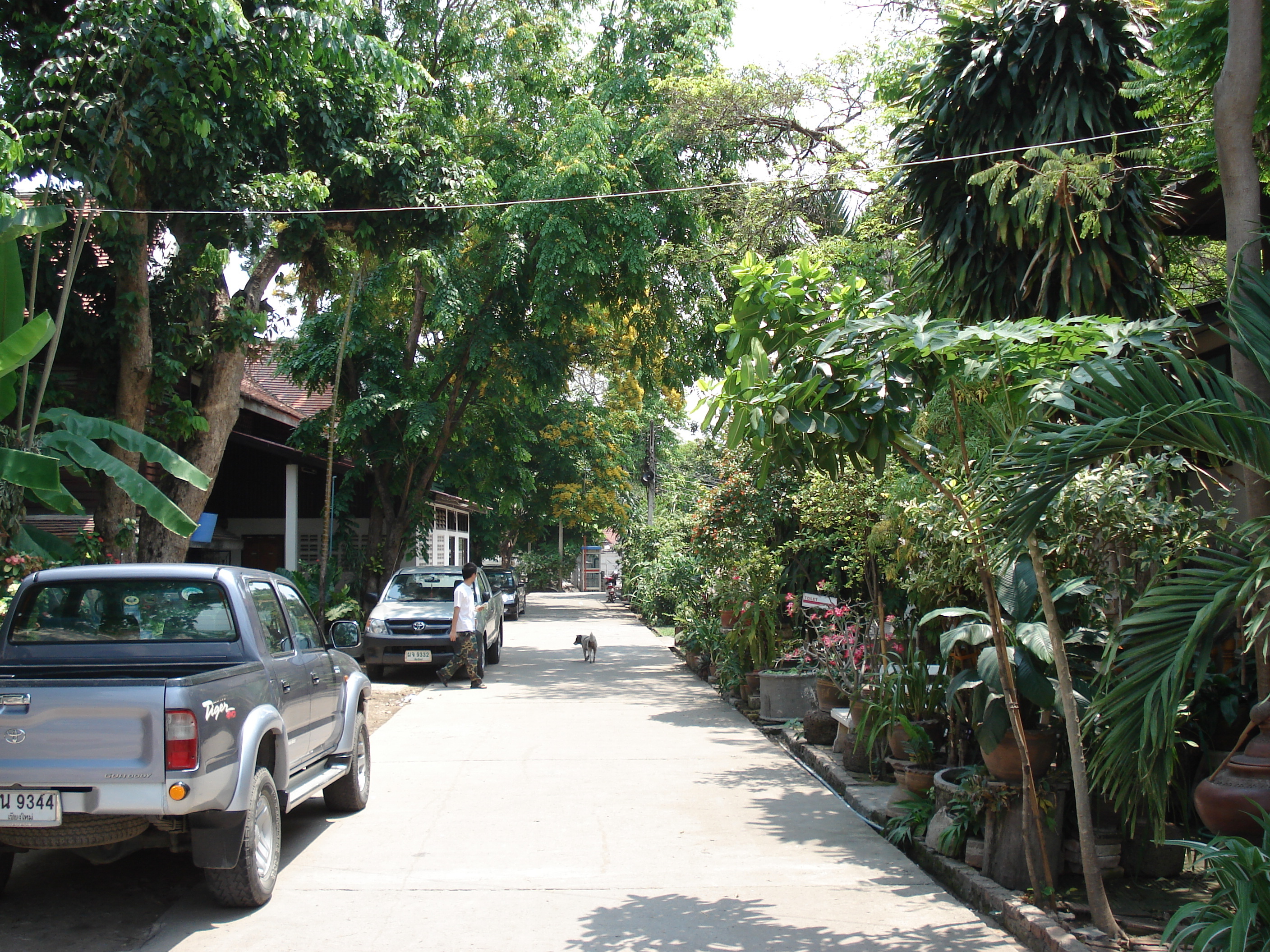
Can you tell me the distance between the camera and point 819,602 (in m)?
10.6

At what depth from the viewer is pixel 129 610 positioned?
593cm

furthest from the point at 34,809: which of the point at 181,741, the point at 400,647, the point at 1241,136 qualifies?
the point at 400,647

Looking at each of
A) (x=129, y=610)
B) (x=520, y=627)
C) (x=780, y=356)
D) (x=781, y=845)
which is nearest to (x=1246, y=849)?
(x=780, y=356)

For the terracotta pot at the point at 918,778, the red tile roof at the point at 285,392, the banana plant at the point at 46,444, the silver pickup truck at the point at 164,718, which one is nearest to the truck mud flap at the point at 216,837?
the silver pickup truck at the point at 164,718

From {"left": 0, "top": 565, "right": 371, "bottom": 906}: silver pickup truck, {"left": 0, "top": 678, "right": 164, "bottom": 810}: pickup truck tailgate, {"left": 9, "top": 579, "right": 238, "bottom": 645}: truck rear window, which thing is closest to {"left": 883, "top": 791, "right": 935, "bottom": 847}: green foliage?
{"left": 0, "top": 565, "right": 371, "bottom": 906}: silver pickup truck

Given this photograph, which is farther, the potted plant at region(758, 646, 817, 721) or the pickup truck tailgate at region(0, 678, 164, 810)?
the potted plant at region(758, 646, 817, 721)

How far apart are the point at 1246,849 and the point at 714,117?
13.7 m

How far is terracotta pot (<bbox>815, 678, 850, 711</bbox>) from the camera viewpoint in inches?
392

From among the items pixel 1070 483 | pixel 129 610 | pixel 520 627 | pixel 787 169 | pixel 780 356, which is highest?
pixel 787 169

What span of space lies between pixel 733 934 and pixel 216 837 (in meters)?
2.64

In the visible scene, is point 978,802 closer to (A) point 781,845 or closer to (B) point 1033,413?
(A) point 781,845

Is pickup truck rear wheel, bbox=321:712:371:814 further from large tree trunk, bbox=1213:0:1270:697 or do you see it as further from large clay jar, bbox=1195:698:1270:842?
large tree trunk, bbox=1213:0:1270:697

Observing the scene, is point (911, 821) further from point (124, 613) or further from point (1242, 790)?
point (124, 613)

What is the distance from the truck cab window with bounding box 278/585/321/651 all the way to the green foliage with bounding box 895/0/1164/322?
528 cm
